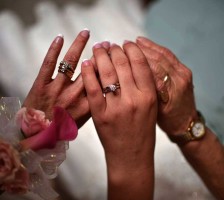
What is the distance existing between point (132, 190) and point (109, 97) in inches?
7.6

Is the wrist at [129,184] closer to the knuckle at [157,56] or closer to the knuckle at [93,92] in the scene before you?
the knuckle at [93,92]

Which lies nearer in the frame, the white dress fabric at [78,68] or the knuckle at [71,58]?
the knuckle at [71,58]

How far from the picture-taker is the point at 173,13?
141cm

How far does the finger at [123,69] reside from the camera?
746mm

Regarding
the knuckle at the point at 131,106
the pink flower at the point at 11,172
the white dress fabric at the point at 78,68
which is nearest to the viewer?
the pink flower at the point at 11,172

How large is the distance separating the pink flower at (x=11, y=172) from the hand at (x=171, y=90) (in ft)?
1.38

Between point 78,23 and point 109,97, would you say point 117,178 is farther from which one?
point 78,23

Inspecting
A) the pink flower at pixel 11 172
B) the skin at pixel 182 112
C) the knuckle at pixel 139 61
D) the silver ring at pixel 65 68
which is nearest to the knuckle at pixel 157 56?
the skin at pixel 182 112

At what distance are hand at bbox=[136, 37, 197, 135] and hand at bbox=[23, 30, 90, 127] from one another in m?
0.18

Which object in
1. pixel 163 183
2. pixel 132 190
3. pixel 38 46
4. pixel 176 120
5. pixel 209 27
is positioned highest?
pixel 209 27

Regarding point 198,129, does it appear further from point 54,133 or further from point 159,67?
point 54,133

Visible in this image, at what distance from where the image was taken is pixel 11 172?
48 centimetres

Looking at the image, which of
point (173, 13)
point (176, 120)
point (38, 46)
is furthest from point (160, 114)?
point (173, 13)

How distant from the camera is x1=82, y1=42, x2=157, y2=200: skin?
724 millimetres
